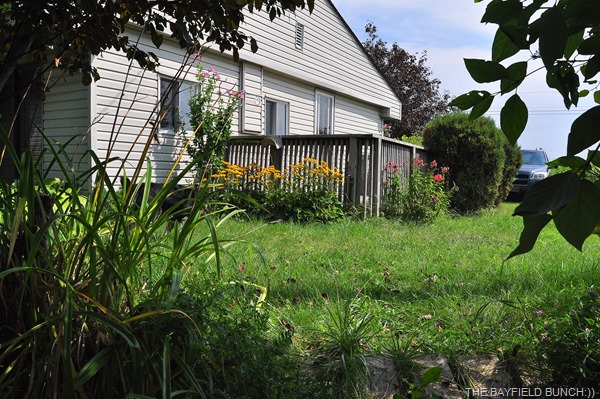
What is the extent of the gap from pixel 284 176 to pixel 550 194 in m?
7.67

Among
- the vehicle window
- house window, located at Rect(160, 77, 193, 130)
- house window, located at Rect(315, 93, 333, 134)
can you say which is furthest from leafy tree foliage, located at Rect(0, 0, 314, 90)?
the vehicle window

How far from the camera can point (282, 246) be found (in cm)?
539

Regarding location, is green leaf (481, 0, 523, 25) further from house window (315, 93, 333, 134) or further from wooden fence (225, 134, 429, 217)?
house window (315, 93, 333, 134)

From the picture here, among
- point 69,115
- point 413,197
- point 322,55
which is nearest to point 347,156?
point 413,197

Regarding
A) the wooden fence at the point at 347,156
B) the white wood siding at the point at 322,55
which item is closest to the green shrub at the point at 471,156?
the wooden fence at the point at 347,156

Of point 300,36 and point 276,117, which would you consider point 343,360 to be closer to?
point 276,117

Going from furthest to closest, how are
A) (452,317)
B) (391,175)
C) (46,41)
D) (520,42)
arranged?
(391,175) < (452,317) < (46,41) < (520,42)

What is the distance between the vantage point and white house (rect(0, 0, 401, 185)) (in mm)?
8062

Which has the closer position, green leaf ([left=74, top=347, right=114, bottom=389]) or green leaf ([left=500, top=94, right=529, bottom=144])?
green leaf ([left=500, top=94, right=529, bottom=144])

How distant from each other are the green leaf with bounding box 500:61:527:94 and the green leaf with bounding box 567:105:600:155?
0.14 meters

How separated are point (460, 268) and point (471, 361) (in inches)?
85.6

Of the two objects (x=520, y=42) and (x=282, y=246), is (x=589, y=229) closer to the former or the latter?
(x=520, y=42)

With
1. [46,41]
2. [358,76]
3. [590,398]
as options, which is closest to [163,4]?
[46,41]

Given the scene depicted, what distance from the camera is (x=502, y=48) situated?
0.90 meters
